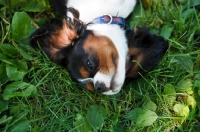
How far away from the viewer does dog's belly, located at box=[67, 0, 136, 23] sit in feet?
12.9

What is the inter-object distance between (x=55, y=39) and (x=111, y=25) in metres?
0.57

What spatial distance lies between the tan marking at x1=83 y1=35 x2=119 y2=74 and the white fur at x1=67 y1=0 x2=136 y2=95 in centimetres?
5

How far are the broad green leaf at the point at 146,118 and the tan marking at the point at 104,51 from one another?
580 mm

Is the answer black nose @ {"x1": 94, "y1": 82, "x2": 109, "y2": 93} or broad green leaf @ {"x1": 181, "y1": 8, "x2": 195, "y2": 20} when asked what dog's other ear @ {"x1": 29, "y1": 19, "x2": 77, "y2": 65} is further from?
broad green leaf @ {"x1": 181, "y1": 8, "x2": 195, "y2": 20}

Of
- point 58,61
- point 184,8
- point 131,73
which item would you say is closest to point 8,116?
point 58,61

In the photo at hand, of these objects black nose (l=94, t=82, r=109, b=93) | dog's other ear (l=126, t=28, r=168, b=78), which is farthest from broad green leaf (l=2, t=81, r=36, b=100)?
dog's other ear (l=126, t=28, r=168, b=78)

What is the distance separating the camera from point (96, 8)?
156 inches

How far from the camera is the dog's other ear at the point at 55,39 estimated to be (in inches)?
150

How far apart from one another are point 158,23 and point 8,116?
75.8 inches

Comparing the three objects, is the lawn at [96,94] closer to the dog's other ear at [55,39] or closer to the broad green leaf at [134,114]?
the broad green leaf at [134,114]

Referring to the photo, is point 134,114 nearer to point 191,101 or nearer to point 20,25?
point 191,101

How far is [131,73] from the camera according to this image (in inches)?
154


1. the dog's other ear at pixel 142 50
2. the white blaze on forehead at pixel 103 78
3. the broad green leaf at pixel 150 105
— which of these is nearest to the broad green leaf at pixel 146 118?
the broad green leaf at pixel 150 105

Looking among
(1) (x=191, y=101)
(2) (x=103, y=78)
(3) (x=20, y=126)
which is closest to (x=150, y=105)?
(1) (x=191, y=101)
